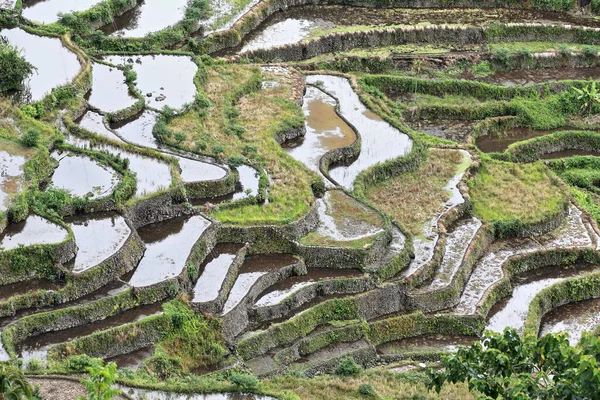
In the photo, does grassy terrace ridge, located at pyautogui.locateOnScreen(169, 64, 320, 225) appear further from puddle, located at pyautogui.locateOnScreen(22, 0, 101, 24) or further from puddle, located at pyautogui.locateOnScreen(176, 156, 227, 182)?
puddle, located at pyautogui.locateOnScreen(22, 0, 101, 24)

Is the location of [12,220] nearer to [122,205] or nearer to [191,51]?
[122,205]

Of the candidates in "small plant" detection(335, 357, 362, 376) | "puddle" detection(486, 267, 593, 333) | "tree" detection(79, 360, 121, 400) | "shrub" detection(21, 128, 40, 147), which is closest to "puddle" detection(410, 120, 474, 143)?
"puddle" detection(486, 267, 593, 333)

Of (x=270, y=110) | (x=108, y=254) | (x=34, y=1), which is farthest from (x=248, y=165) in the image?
(x=34, y=1)

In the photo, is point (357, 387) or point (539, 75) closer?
point (357, 387)

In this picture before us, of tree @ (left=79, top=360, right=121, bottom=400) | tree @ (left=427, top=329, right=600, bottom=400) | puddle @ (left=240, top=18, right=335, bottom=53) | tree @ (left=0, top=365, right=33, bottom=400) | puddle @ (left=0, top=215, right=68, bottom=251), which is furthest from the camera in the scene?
puddle @ (left=240, top=18, right=335, bottom=53)

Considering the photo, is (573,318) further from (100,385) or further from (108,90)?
(100,385)

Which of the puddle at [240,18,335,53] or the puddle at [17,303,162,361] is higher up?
the puddle at [240,18,335,53]

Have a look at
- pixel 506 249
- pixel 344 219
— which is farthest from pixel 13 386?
pixel 506 249
